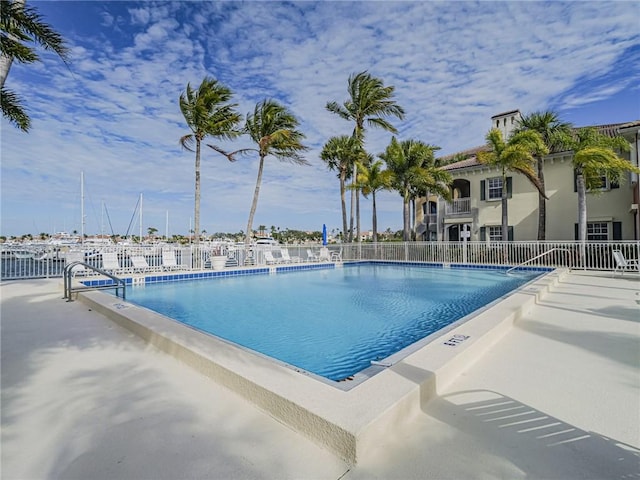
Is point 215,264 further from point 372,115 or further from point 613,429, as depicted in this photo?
point 372,115

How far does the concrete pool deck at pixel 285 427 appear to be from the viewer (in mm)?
1776

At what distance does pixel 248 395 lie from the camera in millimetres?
2521

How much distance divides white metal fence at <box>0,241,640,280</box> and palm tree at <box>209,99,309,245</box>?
2.67m

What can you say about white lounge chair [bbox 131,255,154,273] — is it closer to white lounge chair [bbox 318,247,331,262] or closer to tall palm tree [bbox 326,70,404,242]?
white lounge chair [bbox 318,247,331,262]

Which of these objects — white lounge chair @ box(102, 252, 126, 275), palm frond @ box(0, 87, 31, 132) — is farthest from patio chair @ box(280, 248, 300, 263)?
palm frond @ box(0, 87, 31, 132)

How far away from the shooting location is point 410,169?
1847cm

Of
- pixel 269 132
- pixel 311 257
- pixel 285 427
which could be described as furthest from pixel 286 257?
pixel 285 427

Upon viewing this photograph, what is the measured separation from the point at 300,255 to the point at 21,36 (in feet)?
48.0

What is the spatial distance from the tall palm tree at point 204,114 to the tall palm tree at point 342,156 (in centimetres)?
835

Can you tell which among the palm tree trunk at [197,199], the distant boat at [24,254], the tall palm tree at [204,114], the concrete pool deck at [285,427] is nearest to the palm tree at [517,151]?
the tall palm tree at [204,114]

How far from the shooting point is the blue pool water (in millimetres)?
4660

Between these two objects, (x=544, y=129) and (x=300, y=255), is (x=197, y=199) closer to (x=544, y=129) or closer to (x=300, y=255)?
(x=300, y=255)

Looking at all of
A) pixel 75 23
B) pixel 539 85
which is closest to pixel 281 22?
pixel 75 23

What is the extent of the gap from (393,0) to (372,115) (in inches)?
449
